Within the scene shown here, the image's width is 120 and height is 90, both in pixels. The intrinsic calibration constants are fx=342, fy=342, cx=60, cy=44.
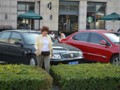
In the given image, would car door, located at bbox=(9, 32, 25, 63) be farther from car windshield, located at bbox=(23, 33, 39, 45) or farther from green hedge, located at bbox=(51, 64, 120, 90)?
green hedge, located at bbox=(51, 64, 120, 90)

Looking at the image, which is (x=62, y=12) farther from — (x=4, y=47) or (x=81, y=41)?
(x=4, y=47)

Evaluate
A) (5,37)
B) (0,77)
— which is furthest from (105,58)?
(0,77)

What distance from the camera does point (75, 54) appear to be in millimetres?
11984

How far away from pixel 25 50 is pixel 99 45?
3377 millimetres

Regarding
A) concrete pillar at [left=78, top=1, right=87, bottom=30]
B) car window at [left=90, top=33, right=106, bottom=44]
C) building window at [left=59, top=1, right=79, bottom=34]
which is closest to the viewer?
car window at [left=90, top=33, right=106, bottom=44]

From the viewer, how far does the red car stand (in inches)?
521

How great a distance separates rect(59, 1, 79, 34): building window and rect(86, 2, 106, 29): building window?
4.24 ft

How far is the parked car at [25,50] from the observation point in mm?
11480

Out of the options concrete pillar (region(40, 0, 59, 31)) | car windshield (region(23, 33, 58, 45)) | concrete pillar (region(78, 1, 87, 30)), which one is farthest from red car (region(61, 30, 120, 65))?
concrete pillar (region(78, 1, 87, 30))

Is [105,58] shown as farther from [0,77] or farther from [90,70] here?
[0,77]

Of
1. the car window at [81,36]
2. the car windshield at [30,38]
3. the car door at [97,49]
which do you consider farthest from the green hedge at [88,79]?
the car window at [81,36]

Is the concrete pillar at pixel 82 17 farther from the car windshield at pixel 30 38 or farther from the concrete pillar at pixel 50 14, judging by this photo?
the car windshield at pixel 30 38

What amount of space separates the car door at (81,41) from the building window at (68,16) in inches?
761

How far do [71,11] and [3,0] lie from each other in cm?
696
